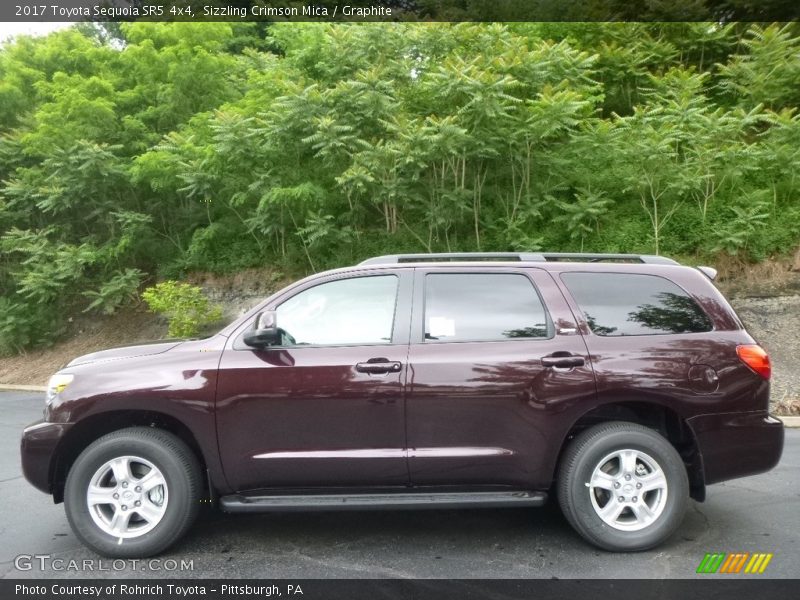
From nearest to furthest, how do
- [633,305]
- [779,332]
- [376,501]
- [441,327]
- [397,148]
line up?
[376,501]
[441,327]
[633,305]
[397,148]
[779,332]

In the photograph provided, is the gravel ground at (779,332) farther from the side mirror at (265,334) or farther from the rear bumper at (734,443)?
the side mirror at (265,334)

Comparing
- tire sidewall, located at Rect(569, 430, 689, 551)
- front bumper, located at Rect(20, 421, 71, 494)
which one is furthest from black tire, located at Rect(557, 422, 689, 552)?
front bumper, located at Rect(20, 421, 71, 494)

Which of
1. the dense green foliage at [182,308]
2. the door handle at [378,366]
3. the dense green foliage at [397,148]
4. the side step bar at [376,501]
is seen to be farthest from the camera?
the dense green foliage at [182,308]

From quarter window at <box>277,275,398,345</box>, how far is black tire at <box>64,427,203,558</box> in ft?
3.55

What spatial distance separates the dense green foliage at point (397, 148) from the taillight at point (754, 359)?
8.28 m

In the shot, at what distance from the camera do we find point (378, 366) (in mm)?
4363

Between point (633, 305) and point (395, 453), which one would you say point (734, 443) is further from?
point (395, 453)

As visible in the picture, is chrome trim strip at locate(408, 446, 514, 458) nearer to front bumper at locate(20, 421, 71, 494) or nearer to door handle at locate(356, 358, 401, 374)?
door handle at locate(356, 358, 401, 374)

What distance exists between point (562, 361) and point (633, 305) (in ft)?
2.25

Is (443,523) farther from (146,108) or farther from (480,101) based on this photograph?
(146,108)

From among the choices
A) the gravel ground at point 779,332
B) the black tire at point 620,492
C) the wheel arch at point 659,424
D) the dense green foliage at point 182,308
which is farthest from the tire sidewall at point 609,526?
the dense green foliage at point 182,308

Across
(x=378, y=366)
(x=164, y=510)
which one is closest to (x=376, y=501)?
(x=378, y=366)

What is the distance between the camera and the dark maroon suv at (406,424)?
4.32 meters
